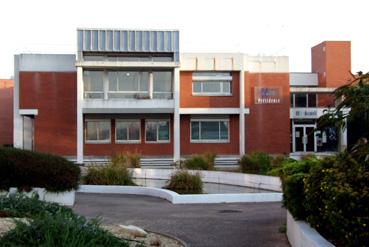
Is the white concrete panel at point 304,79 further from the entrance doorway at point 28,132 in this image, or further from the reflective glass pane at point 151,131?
the entrance doorway at point 28,132

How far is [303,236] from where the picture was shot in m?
7.84

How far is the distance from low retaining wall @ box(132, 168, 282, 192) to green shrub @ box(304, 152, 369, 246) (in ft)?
46.6

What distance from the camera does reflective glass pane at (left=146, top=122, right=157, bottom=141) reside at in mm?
Answer: 40816

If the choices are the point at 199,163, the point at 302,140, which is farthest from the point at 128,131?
the point at 302,140

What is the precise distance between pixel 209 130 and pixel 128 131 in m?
5.57

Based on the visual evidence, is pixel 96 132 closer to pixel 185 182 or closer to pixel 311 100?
pixel 185 182

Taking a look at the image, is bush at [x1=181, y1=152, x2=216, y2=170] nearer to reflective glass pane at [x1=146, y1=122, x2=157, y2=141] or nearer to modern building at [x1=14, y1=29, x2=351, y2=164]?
modern building at [x1=14, y1=29, x2=351, y2=164]

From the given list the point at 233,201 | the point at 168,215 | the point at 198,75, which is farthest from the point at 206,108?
the point at 168,215

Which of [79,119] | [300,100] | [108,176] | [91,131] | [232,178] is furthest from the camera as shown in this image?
[300,100]

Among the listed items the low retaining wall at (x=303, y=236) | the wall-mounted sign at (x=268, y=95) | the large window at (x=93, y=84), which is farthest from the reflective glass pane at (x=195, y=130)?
the low retaining wall at (x=303, y=236)

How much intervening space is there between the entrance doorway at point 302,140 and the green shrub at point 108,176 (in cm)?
2510

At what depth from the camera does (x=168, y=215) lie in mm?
15086

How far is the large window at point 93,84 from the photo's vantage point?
39.3 m

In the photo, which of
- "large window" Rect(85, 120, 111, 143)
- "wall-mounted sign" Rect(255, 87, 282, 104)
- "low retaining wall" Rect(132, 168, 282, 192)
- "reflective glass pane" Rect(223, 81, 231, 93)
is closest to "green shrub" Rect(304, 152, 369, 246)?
"low retaining wall" Rect(132, 168, 282, 192)
